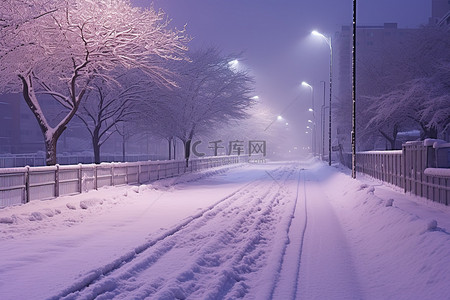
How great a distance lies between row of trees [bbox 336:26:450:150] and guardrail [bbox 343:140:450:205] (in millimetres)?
6400

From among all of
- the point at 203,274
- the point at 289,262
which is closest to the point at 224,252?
the point at 289,262

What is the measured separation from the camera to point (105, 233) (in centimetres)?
1095

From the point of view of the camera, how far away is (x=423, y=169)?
51.8 feet

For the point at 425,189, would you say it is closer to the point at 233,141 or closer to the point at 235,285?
the point at 235,285

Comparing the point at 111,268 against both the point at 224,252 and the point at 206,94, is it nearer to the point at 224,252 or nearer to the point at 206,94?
the point at 224,252

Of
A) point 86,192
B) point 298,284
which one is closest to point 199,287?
point 298,284

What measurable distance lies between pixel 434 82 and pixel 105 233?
923 inches

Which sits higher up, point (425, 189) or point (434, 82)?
point (434, 82)

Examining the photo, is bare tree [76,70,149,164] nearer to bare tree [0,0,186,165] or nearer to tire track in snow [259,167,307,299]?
bare tree [0,0,186,165]

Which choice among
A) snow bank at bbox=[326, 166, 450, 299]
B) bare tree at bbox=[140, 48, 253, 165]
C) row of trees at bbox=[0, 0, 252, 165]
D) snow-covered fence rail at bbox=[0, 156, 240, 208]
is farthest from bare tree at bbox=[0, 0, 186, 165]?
bare tree at bbox=[140, 48, 253, 165]

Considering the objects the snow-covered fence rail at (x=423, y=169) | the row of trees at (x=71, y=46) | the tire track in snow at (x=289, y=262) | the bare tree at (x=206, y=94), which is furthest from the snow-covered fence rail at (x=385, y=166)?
the bare tree at (x=206, y=94)

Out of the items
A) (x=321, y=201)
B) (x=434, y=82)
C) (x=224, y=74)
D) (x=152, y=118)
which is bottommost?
(x=321, y=201)

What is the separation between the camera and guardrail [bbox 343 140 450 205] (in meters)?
14.0

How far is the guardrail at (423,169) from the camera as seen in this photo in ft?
45.8
